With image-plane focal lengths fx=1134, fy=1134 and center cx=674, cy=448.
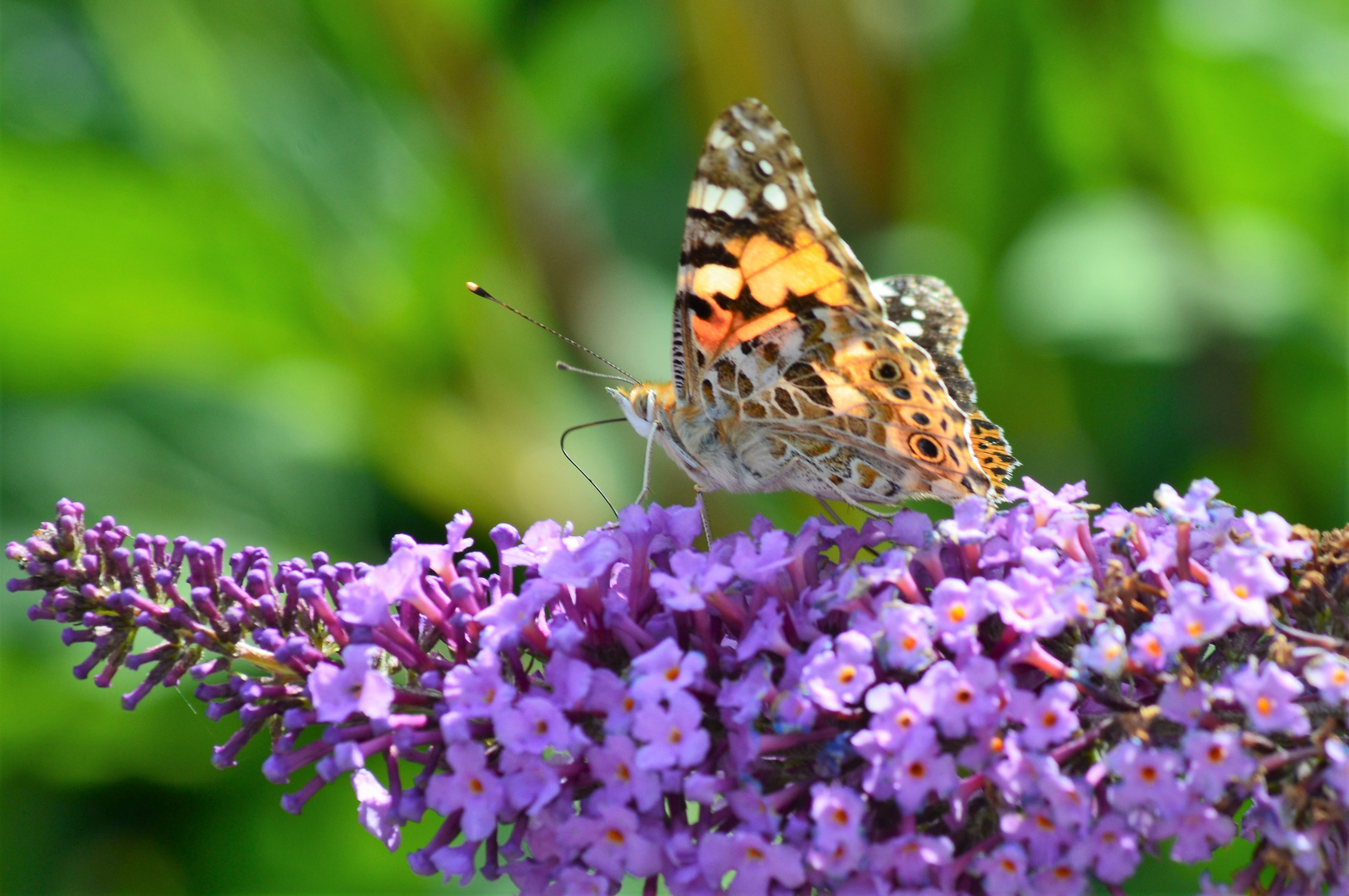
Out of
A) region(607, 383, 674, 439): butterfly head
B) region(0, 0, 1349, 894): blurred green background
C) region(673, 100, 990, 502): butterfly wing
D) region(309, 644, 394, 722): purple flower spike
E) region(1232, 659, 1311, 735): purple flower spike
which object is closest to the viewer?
region(1232, 659, 1311, 735): purple flower spike

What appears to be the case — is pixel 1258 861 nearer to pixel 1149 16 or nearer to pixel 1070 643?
pixel 1070 643

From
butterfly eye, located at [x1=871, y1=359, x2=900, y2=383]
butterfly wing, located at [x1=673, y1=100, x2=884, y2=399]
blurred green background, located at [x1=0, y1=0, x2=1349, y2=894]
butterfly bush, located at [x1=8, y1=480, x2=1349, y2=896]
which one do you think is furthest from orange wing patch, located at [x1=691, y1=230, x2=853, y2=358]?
blurred green background, located at [x1=0, y1=0, x2=1349, y2=894]

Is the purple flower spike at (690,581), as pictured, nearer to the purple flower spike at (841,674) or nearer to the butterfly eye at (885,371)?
the purple flower spike at (841,674)

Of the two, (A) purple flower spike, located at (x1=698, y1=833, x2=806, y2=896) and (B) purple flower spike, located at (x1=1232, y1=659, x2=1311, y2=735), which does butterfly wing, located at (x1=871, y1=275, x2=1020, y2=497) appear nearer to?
(B) purple flower spike, located at (x1=1232, y1=659, x2=1311, y2=735)

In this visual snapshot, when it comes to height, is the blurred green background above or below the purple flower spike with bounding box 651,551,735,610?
above

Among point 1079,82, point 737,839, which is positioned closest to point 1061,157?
point 1079,82

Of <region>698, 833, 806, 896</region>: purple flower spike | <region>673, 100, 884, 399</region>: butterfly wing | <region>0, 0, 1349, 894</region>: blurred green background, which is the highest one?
<region>0, 0, 1349, 894</region>: blurred green background

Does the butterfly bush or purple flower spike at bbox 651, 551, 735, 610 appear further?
purple flower spike at bbox 651, 551, 735, 610

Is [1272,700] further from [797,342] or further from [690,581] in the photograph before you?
[797,342]
